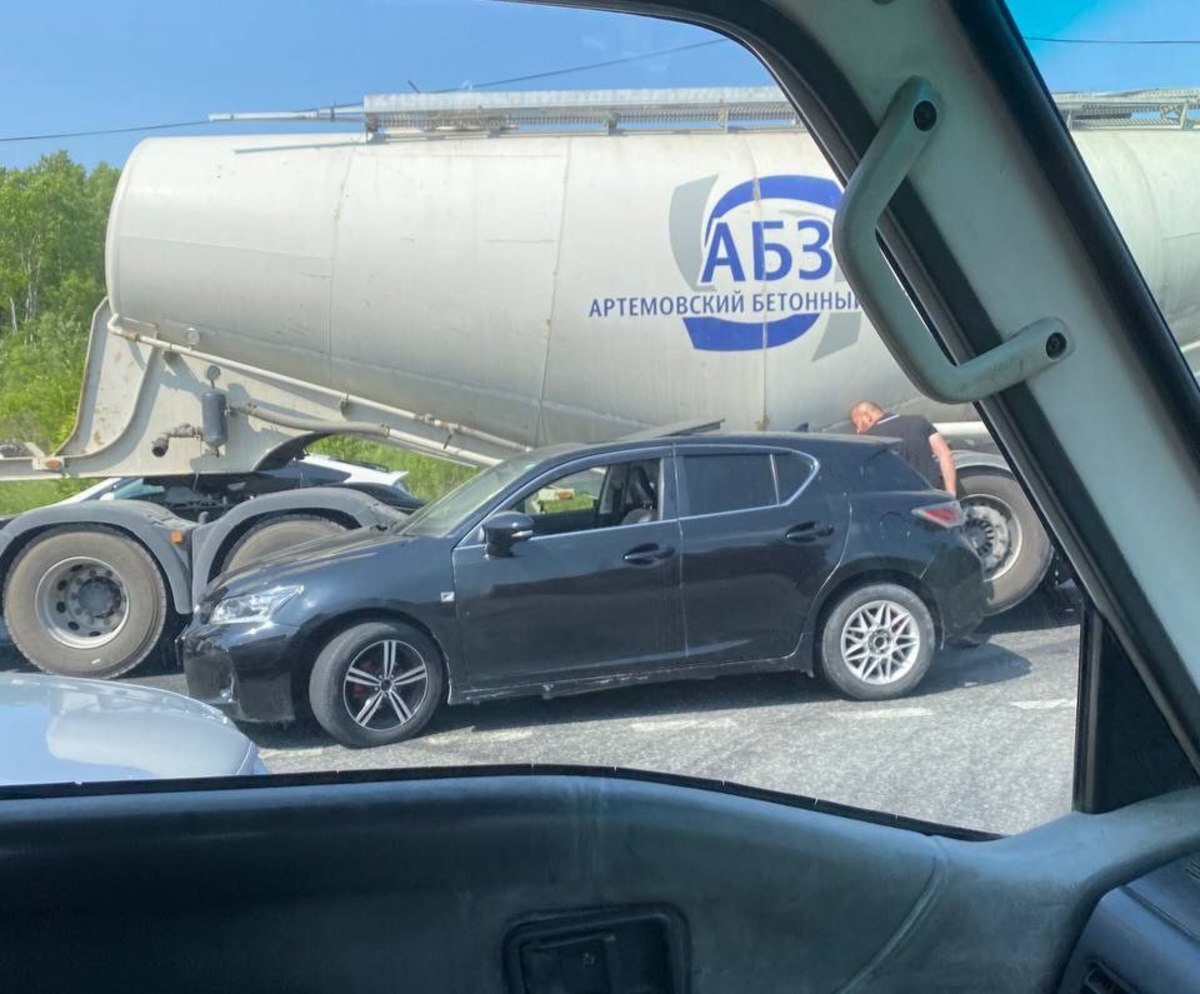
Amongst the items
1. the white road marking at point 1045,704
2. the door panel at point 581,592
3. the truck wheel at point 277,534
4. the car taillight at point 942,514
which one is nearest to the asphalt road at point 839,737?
the white road marking at point 1045,704

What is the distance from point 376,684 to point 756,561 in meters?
2.56

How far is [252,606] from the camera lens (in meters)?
5.71

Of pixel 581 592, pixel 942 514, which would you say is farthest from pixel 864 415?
pixel 581 592

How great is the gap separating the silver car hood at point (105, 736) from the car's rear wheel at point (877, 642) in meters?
1.77

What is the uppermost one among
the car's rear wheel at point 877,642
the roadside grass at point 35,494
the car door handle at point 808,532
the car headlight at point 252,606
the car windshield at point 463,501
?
the roadside grass at point 35,494

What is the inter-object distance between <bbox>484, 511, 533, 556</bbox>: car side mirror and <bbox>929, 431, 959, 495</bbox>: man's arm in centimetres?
196

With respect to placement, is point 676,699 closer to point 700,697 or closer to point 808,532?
point 700,697

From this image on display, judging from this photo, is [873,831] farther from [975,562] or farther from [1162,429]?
[975,562]

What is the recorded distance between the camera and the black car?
211 inches

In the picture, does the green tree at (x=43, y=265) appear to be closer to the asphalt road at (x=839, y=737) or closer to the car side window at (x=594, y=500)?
the asphalt road at (x=839, y=737)

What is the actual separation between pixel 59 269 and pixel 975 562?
12.8 feet

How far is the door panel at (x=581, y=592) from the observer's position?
5832 millimetres

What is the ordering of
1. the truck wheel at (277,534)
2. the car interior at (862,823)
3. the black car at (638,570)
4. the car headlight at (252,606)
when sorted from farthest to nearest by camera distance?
the truck wheel at (277,534)
the car headlight at (252,606)
the black car at (638,570)
the car interior at (862,823)

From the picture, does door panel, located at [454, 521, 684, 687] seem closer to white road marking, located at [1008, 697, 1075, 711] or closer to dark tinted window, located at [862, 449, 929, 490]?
dark tinted window, located at [862, 449, 929, 490]
